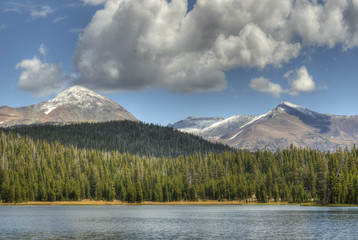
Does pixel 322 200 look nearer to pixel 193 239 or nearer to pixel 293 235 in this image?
pixel 293 235

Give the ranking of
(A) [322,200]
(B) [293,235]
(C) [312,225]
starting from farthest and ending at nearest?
(A) [322,200] → (C) [312,225] → (B) [293,235]

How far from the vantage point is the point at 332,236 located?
2749 inches

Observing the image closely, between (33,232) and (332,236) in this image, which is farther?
(33,232)

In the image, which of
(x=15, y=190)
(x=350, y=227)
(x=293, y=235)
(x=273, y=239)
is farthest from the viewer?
(x=15, y=190)

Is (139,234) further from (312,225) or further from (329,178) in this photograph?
(329,178)

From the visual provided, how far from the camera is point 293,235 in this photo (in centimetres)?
7238

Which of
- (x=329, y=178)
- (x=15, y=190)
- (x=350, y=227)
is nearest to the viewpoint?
(x=350, y=227)

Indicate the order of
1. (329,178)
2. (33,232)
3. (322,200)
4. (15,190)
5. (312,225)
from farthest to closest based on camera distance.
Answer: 1. (15,190)
2. (322,200)
3. (329,178)
4. (312,225)
5. (33,232)

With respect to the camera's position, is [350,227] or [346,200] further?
[346,200]

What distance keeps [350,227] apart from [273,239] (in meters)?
25.3

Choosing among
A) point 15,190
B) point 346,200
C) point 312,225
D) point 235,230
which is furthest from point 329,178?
point 15,190

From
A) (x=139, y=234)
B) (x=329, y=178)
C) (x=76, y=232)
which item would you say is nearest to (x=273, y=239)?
(x=139, y=234)

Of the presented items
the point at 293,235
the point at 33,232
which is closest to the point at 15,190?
the point at 33,232

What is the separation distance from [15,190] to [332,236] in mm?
166052
